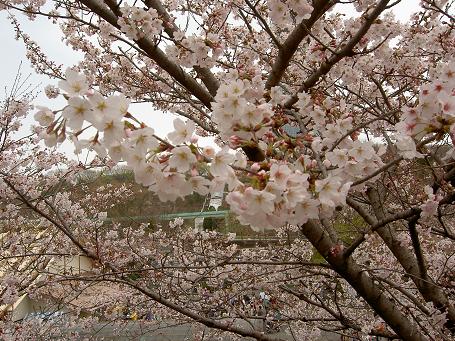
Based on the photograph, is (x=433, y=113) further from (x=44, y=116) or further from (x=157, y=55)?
(x=157, y=55)

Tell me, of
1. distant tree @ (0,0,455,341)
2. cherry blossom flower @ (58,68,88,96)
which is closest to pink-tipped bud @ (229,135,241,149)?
distant tree @ (0,0,455,341)

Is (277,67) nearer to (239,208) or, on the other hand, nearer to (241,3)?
(241,3)

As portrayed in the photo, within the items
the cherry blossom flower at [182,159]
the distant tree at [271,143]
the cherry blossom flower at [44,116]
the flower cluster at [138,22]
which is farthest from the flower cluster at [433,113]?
the flower cluster at [138,22]

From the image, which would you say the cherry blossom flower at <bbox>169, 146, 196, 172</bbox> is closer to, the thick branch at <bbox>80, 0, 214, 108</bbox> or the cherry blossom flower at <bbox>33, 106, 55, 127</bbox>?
the cherry blossom flower at <bbox>33, 106, 55, 127</bbox>

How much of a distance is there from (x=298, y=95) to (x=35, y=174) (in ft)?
14.4

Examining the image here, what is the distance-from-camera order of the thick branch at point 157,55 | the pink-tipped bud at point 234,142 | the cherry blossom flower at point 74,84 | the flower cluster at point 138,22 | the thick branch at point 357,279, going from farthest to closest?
the thick branch at point 157,55
the flower cluster at point 138,22
the thick branch at point 357,279
the pink-tipped bud at point 234,142
the cherry blossom flower at point 74,84

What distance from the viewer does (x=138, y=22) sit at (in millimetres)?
2811

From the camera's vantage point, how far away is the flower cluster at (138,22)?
2.78 metres

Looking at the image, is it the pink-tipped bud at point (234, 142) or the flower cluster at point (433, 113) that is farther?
the pink-tipped bud at point (234, 142)

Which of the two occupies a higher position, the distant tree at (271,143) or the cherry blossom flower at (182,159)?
the distant tree at (271,143)

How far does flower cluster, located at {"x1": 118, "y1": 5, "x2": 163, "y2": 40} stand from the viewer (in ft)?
9.11

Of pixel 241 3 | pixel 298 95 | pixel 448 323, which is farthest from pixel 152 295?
pixel 241 3

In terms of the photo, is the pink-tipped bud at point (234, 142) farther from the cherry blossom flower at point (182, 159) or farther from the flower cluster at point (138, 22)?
the flower cluster at point (138, 22)

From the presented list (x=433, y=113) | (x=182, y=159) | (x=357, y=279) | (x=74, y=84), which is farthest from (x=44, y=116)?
(x=357, y=279)
